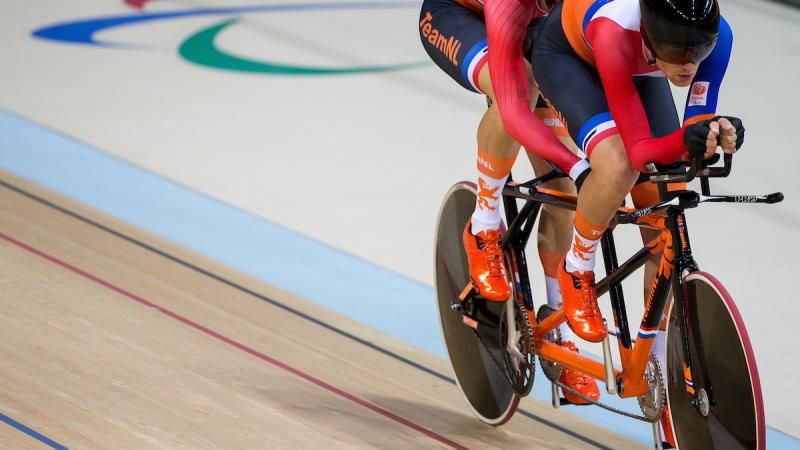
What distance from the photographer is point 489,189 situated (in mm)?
3125

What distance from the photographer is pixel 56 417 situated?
9.81ft

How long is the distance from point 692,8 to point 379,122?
14.8ft

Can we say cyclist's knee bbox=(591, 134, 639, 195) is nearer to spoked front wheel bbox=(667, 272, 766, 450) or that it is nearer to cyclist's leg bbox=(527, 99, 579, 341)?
spoked front wheel bbox=(667, 272, 766, 450)

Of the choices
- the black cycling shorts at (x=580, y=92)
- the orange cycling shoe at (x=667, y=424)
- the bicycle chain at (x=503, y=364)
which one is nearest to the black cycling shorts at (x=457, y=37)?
the black cycling shorts at (x=580, y=92)

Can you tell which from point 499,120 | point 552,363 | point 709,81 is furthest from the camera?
point 552,363

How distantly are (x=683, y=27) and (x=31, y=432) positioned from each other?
176 cm

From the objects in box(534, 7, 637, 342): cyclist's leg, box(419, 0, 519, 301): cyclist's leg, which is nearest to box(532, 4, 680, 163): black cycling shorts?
box(534, 7, 637, 342): cyclist's leg

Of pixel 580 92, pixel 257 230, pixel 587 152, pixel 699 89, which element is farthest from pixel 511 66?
pixel 257 230

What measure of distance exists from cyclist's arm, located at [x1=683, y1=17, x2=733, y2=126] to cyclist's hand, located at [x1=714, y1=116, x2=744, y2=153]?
19 centimetres

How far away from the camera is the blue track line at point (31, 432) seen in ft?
9.25

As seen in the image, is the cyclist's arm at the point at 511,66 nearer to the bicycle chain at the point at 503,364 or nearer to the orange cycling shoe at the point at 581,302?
the orange cycling shoe at the point at 581,302

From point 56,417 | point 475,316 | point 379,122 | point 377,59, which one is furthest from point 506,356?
point 377,59

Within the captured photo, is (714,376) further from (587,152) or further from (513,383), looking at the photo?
(513,383)

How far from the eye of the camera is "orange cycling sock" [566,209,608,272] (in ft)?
8.73
